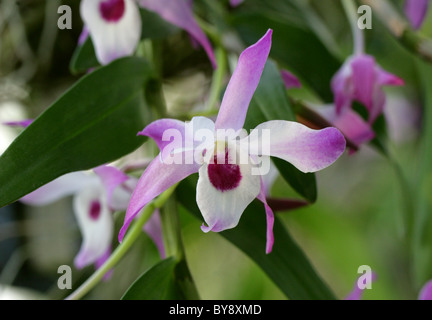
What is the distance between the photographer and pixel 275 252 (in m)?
0.44

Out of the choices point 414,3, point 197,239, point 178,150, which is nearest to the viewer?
point 178,150

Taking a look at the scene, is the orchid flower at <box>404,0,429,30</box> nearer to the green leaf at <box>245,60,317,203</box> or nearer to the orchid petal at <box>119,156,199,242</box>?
the green leaf at <box>245,60,317,203</box>

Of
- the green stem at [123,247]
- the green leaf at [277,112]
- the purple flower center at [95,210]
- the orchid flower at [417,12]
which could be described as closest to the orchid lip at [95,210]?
the purple flower center at [95,210]

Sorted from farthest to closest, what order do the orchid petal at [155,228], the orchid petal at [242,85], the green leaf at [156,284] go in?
1. the orchid petal at [155,228]
2. the green leaf at [156,284]
3. the orchid petal at [242,85]

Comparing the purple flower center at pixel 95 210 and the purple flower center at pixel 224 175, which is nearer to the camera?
the purple flower center at pixel 224 175

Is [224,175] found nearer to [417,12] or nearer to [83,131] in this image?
[83,131]

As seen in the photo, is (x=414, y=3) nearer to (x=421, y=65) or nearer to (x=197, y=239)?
(x=421, y=65)

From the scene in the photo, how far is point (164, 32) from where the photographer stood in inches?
18.8

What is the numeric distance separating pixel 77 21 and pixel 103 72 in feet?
1.97

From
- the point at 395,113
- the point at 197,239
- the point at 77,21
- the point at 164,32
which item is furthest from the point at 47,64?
the point at 395,113

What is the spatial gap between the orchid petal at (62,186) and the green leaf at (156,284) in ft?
Result: 0.50

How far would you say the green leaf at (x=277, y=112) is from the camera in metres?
0.38

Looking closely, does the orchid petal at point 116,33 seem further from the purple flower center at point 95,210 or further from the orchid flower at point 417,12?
the orchid flower at point 417,12

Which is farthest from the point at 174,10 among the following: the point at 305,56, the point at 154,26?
the point at 305,56
